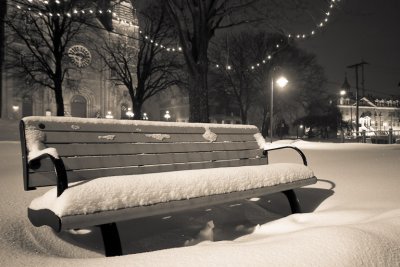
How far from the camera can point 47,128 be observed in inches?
99.5

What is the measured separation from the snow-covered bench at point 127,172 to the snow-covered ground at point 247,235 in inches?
11.1

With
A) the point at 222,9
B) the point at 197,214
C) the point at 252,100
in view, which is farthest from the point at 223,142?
the point at 252,100

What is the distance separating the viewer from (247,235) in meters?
2.80

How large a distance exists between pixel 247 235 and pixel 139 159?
1.18 meters

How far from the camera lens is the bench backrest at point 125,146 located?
7.99ft

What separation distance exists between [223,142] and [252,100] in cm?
2622

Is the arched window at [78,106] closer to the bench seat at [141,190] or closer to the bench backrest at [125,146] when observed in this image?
the bench backrest at [125,146]

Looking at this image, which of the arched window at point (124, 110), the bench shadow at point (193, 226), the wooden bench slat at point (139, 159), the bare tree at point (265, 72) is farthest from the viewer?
the arched window at point (124, 110)

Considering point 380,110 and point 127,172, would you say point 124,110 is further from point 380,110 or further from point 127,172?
point 380,110

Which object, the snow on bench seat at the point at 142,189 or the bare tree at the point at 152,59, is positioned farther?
the bare tree at the point at 152,59

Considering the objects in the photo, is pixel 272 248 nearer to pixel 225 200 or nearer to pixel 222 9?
pixel 225 200

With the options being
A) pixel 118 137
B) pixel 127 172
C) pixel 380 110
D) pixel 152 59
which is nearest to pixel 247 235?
pixel 127 172

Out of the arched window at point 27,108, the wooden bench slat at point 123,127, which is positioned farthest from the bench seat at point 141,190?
the arched window at point 27,108

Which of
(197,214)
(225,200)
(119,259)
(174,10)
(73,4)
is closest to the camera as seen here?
(119,259)
